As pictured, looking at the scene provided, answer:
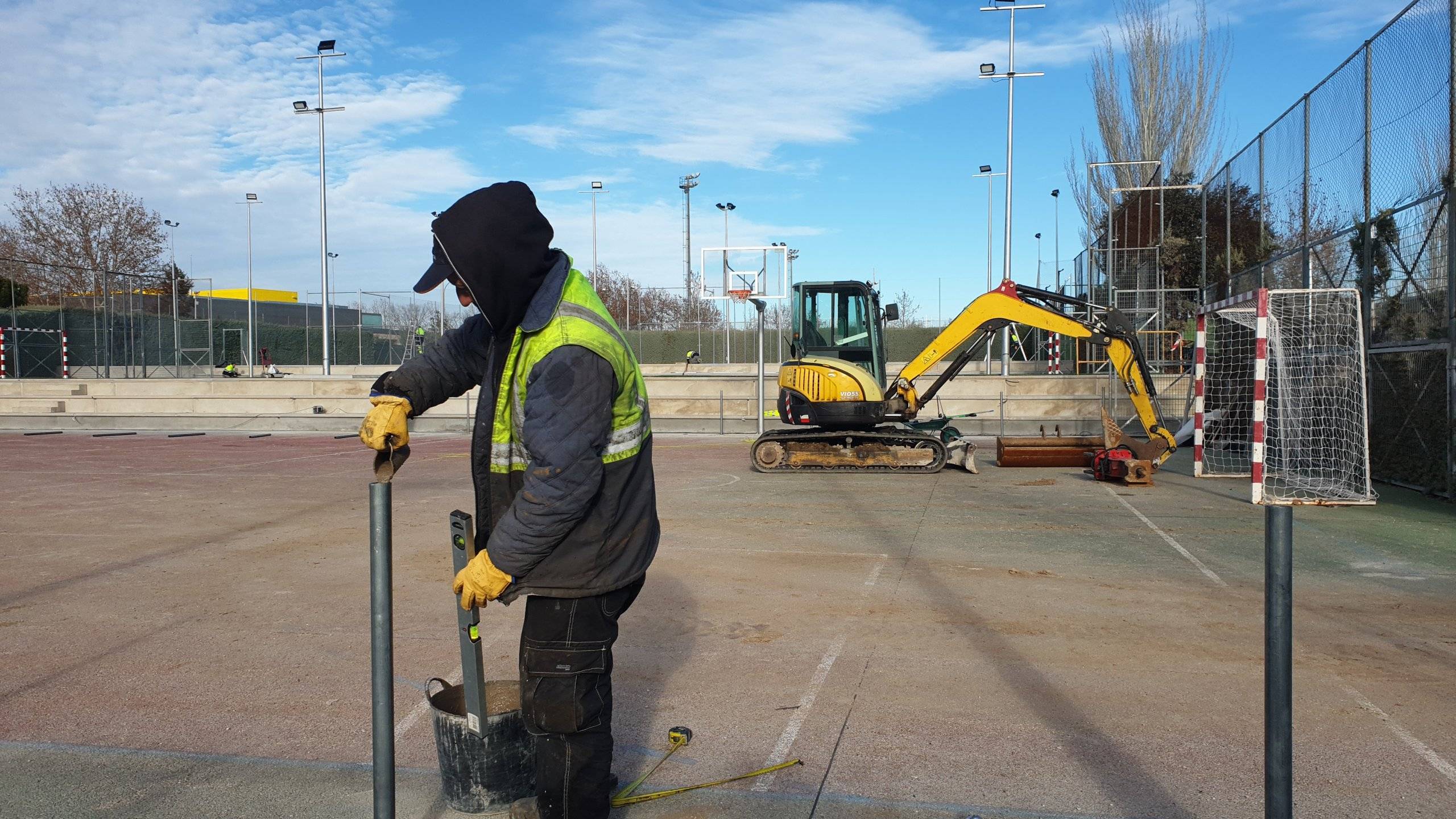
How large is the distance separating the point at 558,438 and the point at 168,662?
3.85 m

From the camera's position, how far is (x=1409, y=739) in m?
4.41

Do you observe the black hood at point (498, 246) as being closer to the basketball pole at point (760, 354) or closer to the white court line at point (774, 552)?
the white court line at point (774, 552)

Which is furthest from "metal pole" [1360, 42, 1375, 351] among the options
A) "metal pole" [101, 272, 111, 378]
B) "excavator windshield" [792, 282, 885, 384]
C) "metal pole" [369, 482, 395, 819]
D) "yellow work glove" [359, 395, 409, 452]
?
"metal pole" [101, 272, 111, 378]

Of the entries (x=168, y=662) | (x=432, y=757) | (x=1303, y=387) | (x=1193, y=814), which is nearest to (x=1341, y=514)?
(x=1303, y=387)

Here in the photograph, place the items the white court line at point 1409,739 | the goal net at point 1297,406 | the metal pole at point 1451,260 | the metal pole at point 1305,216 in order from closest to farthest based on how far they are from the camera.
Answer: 1. the white court line at point 1409,739
2. the metal pole at point 1451,260
3. the goal net at point 1297,406
4. the metal pole at point 1305,216

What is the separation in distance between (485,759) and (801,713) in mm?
1686

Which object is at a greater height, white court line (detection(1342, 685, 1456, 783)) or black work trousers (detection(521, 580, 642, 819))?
black work trousers (detection(521, 580, 642, 819))

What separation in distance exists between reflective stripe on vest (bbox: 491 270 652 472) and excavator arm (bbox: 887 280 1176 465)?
39.7 ft

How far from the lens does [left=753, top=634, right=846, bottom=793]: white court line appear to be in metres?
4.19

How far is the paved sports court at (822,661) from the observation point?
157 inches

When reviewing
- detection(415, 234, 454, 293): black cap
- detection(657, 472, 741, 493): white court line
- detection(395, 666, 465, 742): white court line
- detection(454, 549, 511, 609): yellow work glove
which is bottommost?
detection(395, 666, 465, 742): white court line

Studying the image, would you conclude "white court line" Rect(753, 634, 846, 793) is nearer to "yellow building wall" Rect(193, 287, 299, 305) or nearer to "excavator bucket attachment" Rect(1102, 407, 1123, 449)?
"excavator bucket attachment" Rect(1102, 407, 1123, 449)

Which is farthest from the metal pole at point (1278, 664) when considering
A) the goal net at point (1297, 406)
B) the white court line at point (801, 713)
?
the goal net at point (1297, 406)

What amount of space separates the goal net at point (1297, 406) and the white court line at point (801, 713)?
7.62 metres
